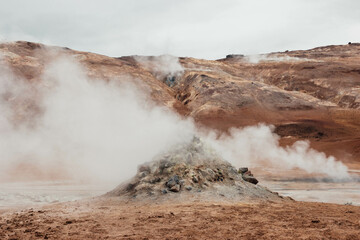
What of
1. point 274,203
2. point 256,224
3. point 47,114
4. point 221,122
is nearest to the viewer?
point 256,224

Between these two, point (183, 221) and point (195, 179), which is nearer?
point (183, 221)

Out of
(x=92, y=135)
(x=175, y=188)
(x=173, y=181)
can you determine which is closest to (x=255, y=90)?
(x=92, y=135)

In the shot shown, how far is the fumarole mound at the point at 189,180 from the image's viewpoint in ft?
37.2

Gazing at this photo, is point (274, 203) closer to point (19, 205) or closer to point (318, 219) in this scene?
point (318, 219)

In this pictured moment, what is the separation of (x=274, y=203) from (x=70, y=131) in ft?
84.2

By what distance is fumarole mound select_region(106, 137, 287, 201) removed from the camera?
37.2 ft

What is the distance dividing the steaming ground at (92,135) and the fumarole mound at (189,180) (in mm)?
1175

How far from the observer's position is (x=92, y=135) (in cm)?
3089

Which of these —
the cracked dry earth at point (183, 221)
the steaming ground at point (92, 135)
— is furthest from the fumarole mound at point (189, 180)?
the steaming ground at point (92, 135)

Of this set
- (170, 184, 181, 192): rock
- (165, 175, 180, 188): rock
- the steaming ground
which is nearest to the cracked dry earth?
(170, 184, 181, 192): rock

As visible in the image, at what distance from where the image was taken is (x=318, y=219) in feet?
28.0

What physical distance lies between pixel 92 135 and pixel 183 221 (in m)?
23.9

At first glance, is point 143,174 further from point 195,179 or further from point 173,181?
point 195,179

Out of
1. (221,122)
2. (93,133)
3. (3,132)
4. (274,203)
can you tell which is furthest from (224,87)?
(274,203)
